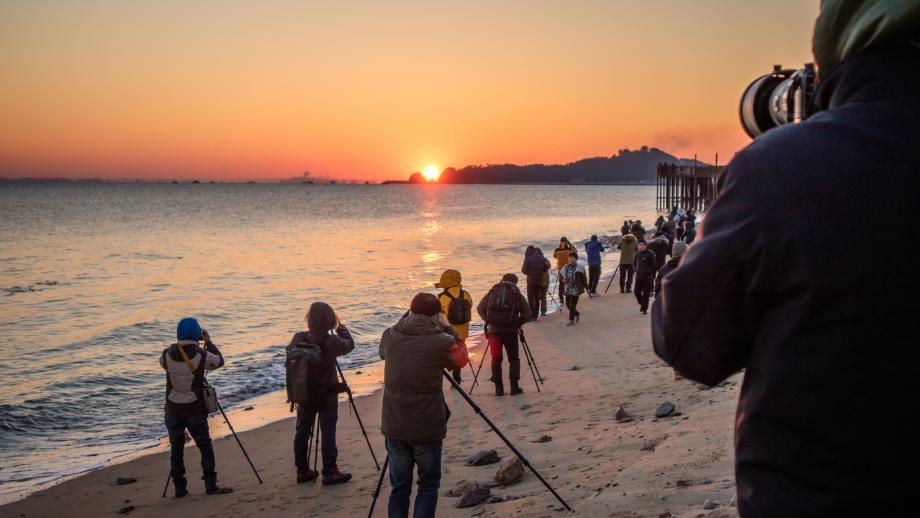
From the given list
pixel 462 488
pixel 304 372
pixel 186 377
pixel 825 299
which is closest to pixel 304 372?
pixel 304 372

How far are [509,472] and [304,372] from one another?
7.77 feet

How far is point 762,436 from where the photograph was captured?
4.73 feet

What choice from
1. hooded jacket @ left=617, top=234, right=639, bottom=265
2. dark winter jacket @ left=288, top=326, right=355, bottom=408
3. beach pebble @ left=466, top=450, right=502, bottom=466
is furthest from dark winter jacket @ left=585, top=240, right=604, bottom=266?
dark winter jacket @ left=288, top=326, right=355, bottom=408

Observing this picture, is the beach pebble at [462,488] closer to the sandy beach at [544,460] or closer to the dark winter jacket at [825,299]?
the sandy beach at [544,460]

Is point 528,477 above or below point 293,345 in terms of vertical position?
below

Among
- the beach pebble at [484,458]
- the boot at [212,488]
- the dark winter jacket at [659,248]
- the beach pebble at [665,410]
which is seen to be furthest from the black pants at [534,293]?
the boot at [212,488]

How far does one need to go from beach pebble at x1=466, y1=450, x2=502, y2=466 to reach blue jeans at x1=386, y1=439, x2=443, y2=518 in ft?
8.08

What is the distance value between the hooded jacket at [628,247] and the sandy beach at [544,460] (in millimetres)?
7444

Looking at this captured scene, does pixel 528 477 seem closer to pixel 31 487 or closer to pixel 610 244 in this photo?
pixel 31 487

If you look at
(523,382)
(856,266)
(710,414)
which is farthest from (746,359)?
(523,382)

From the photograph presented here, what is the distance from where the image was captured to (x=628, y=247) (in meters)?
21.7

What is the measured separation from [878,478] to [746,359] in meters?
0.32

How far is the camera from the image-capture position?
163 cm

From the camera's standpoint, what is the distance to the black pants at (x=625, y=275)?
23.2 metres
